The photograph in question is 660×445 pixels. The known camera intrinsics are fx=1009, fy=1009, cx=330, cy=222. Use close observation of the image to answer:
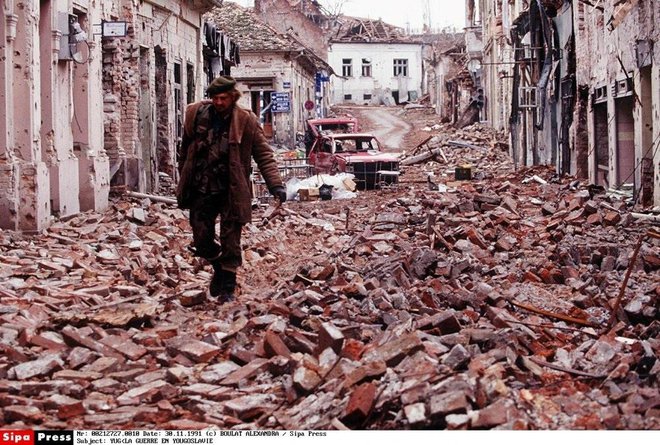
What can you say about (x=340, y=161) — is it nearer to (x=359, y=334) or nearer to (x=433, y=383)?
(x=359, y=334)

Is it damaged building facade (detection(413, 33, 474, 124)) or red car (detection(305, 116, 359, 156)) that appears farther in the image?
damaged building facade (detection(413, 33, 474, 124))

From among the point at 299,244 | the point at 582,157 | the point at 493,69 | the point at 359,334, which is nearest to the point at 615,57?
the point at 582,157

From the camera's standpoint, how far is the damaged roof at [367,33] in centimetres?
8462

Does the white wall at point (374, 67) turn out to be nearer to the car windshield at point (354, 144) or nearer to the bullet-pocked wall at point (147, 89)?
the car windshield at point (354, 144)

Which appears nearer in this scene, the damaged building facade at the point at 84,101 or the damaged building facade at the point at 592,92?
the damaged building facade at the point at 84,101

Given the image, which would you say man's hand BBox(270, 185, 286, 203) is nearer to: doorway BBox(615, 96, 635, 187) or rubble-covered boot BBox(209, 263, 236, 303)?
rubble-covered boot BBox(209, 263, 236, 303)

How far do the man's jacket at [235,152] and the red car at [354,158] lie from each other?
18069 millimetres

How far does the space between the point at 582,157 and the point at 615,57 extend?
4648 mm

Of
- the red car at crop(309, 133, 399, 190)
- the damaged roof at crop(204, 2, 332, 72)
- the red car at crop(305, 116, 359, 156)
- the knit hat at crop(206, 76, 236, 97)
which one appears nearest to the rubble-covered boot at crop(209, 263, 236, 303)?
the knit hat at crop(206, 76, 236, 97)

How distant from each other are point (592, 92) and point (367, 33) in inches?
2593

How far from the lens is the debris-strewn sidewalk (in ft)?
17.5

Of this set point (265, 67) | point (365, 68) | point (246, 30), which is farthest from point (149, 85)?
point (365, 68)

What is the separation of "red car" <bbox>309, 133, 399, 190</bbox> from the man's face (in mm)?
18327

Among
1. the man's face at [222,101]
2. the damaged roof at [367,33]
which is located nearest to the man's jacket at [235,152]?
the man's face at [222,101]
